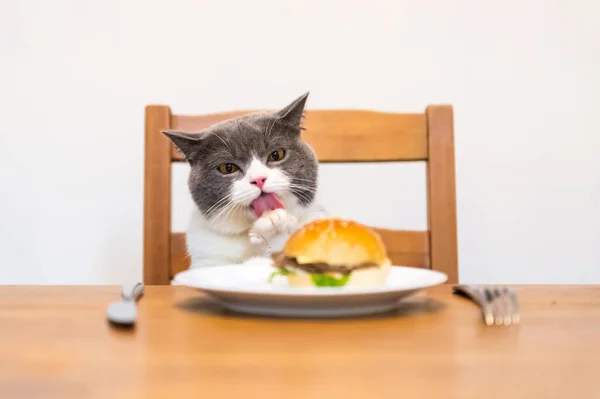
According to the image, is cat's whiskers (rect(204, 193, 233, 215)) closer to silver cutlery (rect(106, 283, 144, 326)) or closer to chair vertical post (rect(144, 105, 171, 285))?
chair vertical post (rect(144, 105, 171, 285))

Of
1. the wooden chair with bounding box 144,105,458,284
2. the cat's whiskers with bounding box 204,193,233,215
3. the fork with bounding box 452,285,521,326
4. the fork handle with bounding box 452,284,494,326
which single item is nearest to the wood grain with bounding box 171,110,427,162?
the wooden chair with bounding box 144,105,458,284

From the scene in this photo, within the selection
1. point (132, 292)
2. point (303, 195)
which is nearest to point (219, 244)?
point (303, 195)

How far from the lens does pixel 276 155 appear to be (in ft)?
4.15

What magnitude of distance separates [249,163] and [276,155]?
68mm

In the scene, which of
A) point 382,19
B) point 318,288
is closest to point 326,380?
point 318,288

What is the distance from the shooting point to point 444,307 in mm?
628

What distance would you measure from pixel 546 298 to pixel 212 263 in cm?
73

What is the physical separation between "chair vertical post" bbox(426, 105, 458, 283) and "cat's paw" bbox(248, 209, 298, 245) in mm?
295

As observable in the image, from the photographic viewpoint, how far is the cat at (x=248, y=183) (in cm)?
120

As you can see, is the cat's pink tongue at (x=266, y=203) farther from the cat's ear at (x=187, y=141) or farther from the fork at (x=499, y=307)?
the fork at (x=499, y=307)

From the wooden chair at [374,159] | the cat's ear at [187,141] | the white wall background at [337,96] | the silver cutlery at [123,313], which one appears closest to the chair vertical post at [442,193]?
the wooden chair at [374,159]

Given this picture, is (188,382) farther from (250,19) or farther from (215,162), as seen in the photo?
(250,19)

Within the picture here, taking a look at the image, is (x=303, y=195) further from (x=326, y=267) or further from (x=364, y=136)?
(x=326, y=267)

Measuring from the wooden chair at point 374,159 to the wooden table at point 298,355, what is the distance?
0.57m
